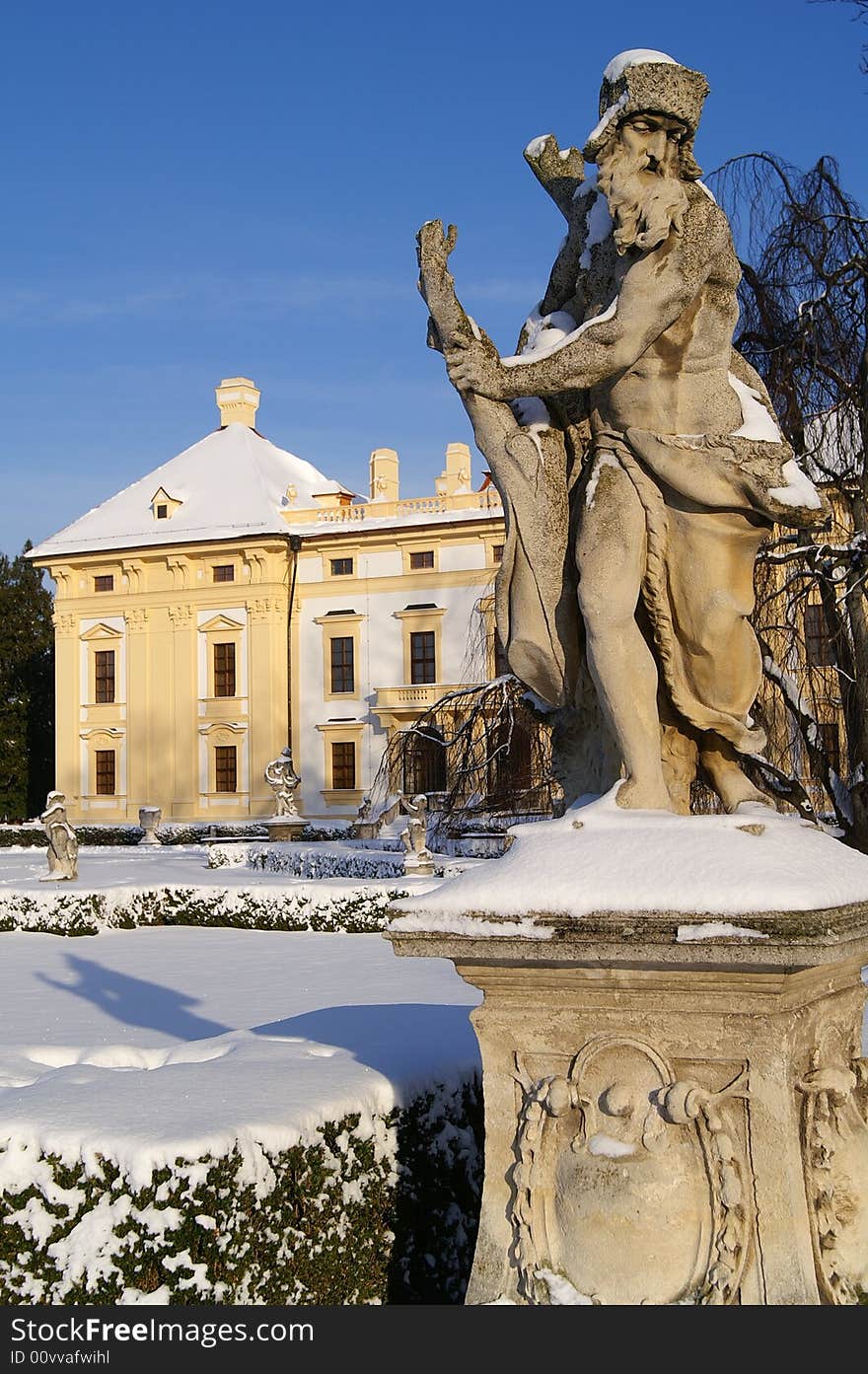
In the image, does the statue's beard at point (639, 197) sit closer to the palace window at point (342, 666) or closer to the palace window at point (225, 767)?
the palace window at point (342, 666)

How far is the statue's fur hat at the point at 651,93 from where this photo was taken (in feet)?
11.2

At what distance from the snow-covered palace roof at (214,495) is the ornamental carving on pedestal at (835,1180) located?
3666cm

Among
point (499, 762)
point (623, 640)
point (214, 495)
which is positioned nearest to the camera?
point (623, 640)

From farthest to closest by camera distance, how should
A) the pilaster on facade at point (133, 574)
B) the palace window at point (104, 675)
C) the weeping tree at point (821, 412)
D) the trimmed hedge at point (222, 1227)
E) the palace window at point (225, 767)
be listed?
the palace window at point (104, 675) < the pilaster on facade at point (133, 574) < the palace window at point (225, 767) < the weeping tree at point (821, 412) < the trimmed hedge at point (222, 1227)

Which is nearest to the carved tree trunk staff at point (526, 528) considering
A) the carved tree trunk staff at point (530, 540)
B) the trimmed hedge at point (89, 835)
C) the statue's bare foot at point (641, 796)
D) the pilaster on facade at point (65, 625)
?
the carved tree trunk staff at point (530, 540)

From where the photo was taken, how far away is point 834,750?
1301 centimetres

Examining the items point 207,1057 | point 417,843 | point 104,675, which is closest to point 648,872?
point 207,1057

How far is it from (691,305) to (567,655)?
0.94 meters

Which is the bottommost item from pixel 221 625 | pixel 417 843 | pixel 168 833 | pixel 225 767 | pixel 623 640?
pixel 168 833

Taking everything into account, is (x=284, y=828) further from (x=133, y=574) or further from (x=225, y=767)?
(x=133, y=574)

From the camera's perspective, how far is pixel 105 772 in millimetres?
42125

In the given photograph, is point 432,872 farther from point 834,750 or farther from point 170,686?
point 170,686

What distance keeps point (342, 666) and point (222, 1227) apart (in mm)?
36706

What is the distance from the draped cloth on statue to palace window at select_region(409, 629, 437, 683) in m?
35.4
